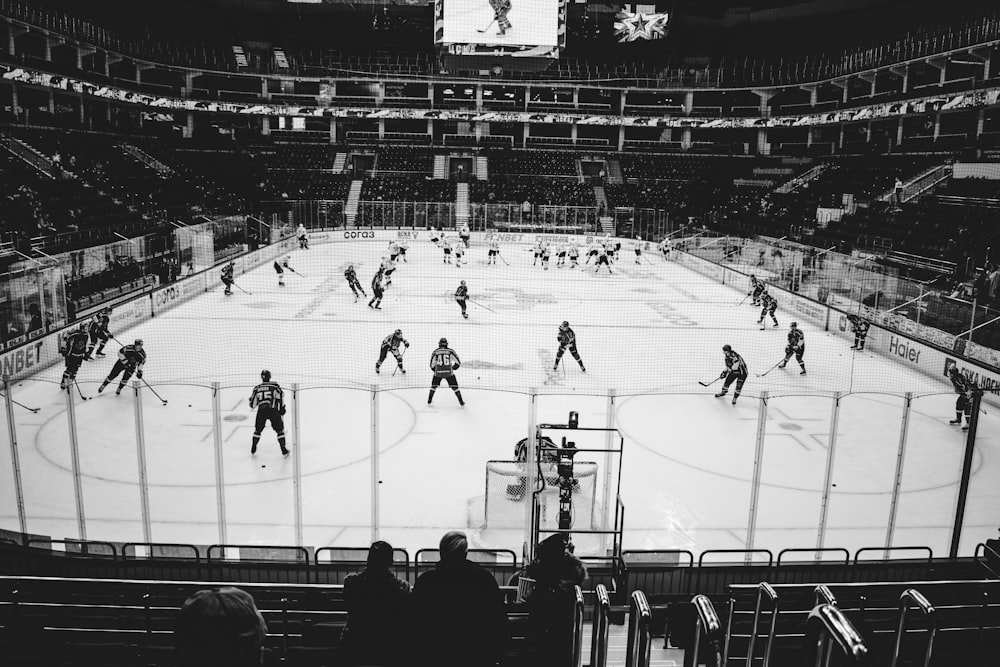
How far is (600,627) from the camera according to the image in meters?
3.46

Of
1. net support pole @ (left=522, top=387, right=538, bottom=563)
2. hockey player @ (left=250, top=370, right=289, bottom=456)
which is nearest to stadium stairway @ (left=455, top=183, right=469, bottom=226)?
hockey player @ (left=250, top=370, right=289, bottom=456)

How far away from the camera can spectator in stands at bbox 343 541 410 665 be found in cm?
345

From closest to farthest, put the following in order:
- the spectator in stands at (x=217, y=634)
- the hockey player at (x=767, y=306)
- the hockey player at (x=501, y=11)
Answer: the spectator in stands at (x=217, y=634)
the hockey player at (x=767, y=306)
the hockey player at (x=501, y=11)

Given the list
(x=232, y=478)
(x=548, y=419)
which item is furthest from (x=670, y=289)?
(x=232, y=478)

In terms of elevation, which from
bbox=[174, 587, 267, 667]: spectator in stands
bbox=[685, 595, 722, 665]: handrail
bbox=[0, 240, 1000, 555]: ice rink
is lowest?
bbox=[0, 240, 1000, 555]: ice rink

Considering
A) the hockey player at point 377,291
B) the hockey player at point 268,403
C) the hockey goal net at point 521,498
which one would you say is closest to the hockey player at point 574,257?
the hockey player at point 377,291

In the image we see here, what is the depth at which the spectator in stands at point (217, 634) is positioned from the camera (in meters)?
2.00

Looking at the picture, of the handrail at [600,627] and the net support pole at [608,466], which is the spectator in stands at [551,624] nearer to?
the handrail at [600,627]

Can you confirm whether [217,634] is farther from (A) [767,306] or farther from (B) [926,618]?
(A) [767,306]

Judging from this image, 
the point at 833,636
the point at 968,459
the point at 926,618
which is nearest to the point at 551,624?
the point at 833,636

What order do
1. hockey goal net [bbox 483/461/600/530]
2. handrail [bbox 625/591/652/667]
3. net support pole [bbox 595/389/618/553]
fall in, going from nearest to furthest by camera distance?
handrail [bbox 625/591/652/667] → net support pole [bbox 595/389/618/553] → hockey goal net [bbox 483/461/600/530]

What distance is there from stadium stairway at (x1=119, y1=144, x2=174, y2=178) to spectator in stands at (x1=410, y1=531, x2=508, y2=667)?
1489 inches

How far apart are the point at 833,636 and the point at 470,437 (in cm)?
874

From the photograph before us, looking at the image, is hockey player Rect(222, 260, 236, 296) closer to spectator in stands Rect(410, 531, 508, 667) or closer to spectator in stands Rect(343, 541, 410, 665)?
spectator in stands Rect(343, 541, 410, 665)
